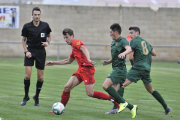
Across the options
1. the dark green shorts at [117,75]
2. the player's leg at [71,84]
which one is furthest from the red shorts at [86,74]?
the dark green shorts at [117,75]

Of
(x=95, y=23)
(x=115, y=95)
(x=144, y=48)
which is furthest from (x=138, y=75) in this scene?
(x=95, y=23)

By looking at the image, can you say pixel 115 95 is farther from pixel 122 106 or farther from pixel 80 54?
pixel 80 54

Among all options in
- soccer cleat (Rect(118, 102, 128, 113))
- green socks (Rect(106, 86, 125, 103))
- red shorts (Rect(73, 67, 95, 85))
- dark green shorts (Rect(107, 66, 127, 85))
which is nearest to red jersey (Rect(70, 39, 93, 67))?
red shorts (Rect(73, 67, 95, 85))

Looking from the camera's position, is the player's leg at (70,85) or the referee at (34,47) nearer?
the player's leg at (70,85)

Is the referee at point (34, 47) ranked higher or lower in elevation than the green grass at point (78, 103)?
higher

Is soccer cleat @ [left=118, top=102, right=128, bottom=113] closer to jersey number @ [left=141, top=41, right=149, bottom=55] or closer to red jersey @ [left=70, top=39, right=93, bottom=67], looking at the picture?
red jersey @ [left=70, top=39, right=93, bottom=67]

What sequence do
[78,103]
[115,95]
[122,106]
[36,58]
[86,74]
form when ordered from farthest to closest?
[78,103]
[36,58]
[86,74]
[115,95]
[122,106]

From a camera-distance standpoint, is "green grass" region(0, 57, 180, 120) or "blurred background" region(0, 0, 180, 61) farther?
"blurred background" region(0, 0, 180, 61)

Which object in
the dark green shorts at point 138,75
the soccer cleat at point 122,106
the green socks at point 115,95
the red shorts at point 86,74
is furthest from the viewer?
the dark green shorts at point 138,75

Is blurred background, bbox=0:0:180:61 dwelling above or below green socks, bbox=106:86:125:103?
above

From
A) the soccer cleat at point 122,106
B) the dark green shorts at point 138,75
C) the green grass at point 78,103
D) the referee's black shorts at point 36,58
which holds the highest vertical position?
the referee's black shorts at point 36,58

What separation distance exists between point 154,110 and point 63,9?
18.1 meters

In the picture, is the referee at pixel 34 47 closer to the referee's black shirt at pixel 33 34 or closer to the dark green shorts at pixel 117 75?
the referee's black shirt at pixel 33 34

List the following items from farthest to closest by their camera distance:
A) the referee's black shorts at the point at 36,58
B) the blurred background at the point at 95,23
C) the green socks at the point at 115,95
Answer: the blurred background at the point at 95,23 < the referee's black shorts at the point at 36,58 < the green socks at the point at 115,95
